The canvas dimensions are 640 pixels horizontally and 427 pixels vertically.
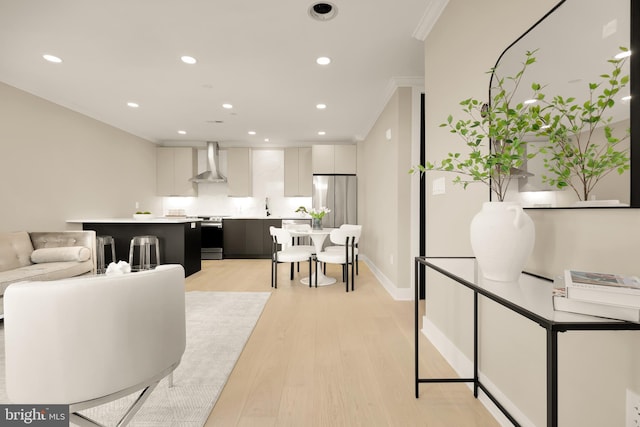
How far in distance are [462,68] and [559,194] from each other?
4.08 feet

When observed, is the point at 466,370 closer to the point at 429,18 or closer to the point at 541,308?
the point at 541,308

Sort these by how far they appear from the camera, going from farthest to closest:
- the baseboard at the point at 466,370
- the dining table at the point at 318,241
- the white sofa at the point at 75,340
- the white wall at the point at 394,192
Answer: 1. the dining table at the point at 318,241
2. the white wall at the point at 394,192
3. the baseboard at the point at 466,370
4. the white sofa at the point at 75,340

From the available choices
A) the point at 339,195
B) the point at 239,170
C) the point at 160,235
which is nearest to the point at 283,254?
the point at 160,235

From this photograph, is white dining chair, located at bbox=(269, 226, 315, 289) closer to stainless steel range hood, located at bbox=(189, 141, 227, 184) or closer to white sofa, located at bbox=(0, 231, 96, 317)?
white sofa, located at bbox=(0, 231, 96, 317)

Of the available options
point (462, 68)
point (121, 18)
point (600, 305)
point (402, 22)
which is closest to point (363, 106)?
point (402, 22)

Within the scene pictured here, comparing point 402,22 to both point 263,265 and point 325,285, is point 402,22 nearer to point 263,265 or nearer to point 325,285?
point 325,285

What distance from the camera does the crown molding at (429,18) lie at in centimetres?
230

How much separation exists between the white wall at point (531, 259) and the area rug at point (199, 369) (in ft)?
5.27

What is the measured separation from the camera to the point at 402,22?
2.54 metres

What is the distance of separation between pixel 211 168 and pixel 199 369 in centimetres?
547

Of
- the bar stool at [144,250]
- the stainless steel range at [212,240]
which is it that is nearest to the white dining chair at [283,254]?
the bar stool at [144,250]

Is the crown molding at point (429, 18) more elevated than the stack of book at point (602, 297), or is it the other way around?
the crown molding at point (429, 18)

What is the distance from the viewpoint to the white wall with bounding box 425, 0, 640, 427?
99 cm

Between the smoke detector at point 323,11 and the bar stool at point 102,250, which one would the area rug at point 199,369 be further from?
the smoke detector at point 323,11
